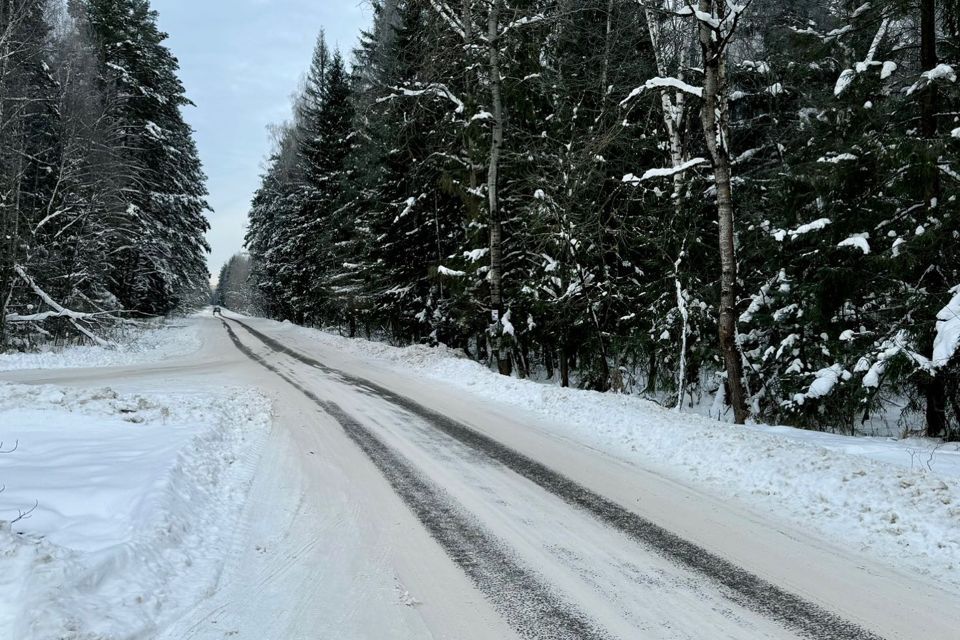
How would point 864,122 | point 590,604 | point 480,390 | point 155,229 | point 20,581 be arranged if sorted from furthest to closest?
point 155,229 < point 480,390 < point 864,122 < point 590,604 < point 20,581

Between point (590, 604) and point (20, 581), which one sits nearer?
point (20, 581)

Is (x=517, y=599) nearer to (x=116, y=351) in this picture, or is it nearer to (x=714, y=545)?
(x=714, y=545)

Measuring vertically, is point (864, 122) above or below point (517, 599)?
above

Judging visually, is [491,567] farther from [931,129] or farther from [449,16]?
[449,16]

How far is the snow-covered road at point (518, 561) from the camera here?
302cm

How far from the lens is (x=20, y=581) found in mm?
2713

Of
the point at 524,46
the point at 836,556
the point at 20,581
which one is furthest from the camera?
the point at 524,46

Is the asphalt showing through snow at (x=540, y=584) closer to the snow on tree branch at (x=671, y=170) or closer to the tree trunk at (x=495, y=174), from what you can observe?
the snow on tree branch at (x=671, y=170)

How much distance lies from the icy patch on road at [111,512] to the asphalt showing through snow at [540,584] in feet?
5.53

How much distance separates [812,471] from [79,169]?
24.0m

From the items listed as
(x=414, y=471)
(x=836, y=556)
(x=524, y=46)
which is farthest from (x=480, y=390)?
(x=524, y=46)

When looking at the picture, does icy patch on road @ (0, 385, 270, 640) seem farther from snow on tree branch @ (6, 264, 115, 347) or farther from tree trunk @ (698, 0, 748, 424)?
snow on tree branch @ (6, 264, 115, 347)

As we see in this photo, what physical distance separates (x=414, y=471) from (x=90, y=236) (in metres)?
22.2

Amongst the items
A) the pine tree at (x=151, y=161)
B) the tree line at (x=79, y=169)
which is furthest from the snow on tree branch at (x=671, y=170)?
the pine tree at (x=151, y=161)
